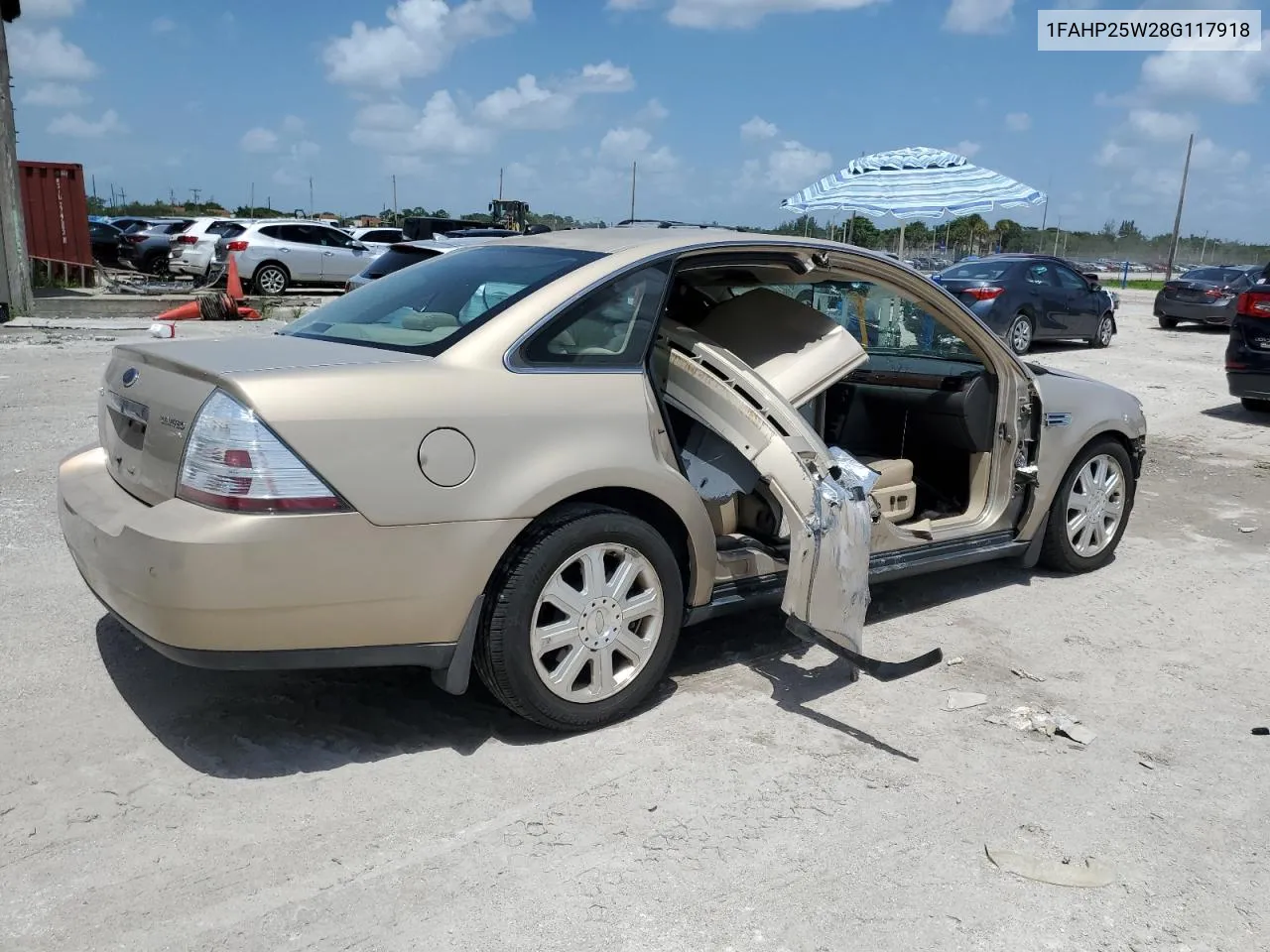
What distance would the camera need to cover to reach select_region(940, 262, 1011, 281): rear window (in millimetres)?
16422

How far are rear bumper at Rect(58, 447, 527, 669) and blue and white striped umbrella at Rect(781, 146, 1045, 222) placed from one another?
13.0 metres

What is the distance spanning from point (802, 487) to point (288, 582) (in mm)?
1790

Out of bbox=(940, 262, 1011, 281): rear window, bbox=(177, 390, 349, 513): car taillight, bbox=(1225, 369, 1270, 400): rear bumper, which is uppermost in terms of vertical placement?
bbox=(940, 262, 1011, 281): rear window

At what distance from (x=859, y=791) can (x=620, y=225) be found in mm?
2549

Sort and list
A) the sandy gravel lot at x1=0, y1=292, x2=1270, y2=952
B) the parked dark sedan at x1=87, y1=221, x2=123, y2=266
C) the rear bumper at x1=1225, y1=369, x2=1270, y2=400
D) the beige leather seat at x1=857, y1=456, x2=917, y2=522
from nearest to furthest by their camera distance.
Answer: the sandy gravel lot at x1=0, y1=292, x2=1270, y2=952 < the beige leather seat at x1=857, y1=456, x2=917, y2=522 < the rear bumper at x1=1225, y1=369, x2=1270, y2=400 < the parked dark sedan at x1=87, y1=221, x2=123, y2=266

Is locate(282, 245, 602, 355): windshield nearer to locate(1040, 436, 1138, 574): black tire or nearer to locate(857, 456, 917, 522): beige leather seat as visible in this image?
locate(857, 456, 917, 522): beige leather seat

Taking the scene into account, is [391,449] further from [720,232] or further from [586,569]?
[720,232]

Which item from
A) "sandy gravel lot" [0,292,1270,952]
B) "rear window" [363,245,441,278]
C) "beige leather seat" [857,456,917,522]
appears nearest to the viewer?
"sandy gravel lot" [0,292,1270,952]

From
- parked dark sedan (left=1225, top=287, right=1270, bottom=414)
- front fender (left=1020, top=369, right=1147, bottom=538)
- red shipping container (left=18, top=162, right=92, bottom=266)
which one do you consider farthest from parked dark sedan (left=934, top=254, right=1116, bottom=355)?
red shipping container (left=18, top=162, right=92, bottom=266)

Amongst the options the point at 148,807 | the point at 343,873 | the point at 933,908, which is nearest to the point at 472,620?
the point at 343,873

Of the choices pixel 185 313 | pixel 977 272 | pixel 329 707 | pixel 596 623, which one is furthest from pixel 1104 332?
pixel 329 707

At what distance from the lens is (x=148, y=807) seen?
3066 millimetres

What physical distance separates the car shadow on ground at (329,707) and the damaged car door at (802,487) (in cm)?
36

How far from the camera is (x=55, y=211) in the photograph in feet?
70.1
